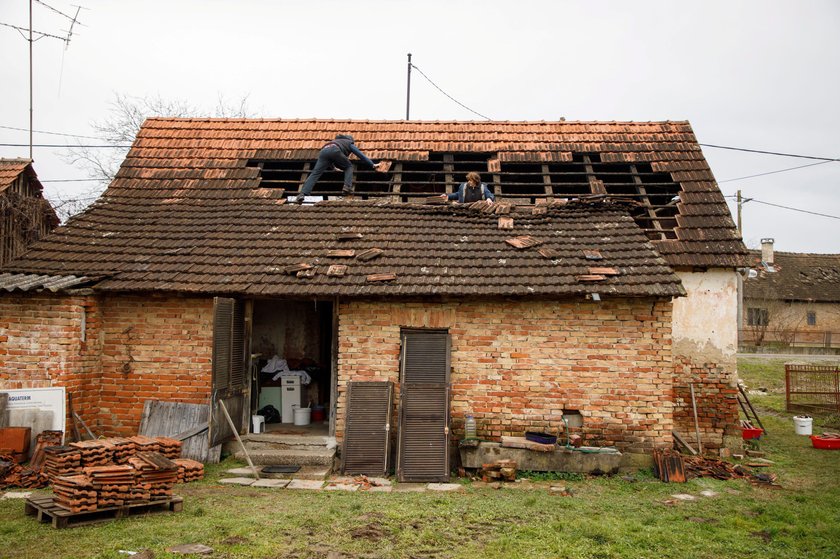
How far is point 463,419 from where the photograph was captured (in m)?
9.74

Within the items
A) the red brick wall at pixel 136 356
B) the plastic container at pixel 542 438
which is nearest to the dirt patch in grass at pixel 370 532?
the plastic container at pixel 542 438

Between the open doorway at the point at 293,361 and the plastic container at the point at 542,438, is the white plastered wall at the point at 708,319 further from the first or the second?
the open doorway at the point at 293,361

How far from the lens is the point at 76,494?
6551mm

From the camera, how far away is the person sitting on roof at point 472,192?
12.3 meters

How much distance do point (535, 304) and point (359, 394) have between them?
3.11 metres

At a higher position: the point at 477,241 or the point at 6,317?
the point at 477,241

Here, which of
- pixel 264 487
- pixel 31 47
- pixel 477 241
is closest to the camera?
pixel 264 487

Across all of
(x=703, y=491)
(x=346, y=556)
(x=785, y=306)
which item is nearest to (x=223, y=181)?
(x=346, y=556)

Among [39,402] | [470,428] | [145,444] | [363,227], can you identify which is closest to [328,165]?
[363,227]

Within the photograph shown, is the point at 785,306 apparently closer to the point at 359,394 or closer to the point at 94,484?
the point at 359,394

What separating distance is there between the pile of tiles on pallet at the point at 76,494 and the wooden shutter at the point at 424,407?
4020 millimetres

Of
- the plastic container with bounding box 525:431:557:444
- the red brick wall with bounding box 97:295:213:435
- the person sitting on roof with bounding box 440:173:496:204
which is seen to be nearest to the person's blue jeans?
the person sitting on roof with bounding box 440:173:496:204

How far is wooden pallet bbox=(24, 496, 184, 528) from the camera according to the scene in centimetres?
652

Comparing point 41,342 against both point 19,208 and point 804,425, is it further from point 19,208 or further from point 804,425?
point 804,425
